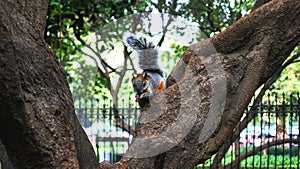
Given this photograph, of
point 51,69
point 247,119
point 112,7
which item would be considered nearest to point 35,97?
point 51,69

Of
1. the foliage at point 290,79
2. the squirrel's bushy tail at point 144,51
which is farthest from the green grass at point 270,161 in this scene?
the squirrel's bushy tail at point 144,51

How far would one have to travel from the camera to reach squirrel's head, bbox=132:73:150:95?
110 inches

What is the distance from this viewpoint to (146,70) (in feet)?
9.75

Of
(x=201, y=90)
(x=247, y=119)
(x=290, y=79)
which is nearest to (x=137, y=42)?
(x=201, y=90)

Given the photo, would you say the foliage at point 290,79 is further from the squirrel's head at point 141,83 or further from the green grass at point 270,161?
the squirrel's head at point 141,83

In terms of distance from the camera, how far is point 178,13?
26.0ft

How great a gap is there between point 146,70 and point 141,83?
0.58 ft

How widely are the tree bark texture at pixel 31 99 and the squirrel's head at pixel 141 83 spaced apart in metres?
0.79

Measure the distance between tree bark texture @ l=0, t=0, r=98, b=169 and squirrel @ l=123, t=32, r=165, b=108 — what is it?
31.3 inches

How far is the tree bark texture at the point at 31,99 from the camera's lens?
1683 mm

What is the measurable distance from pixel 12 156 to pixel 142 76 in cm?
115

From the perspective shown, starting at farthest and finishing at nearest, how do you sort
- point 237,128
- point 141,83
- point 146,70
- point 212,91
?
point 237,128
point 146,70
point 141,83
point 212,91

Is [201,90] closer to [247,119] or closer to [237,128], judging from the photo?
[247,119]

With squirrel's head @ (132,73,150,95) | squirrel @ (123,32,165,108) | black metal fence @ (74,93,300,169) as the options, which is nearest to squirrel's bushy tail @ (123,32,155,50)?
squirrel @ (123,32,165,108)
